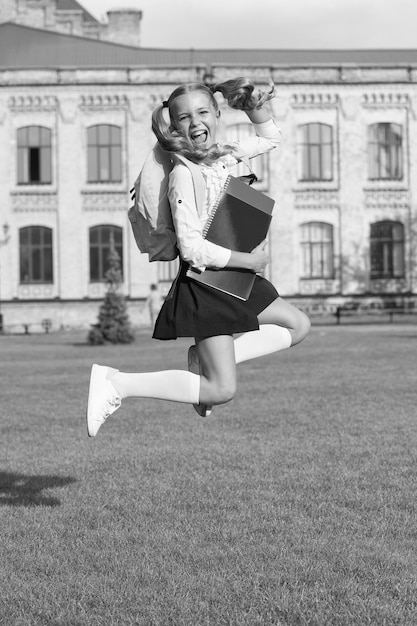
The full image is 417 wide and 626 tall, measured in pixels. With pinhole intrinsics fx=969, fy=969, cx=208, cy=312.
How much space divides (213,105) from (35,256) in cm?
3752

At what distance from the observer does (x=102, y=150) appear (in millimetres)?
42281

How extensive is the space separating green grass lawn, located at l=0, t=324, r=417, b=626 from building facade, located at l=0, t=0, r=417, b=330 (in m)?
30.7

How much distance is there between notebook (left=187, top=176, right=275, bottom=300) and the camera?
503cm

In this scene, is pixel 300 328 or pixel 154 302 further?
pixel 154 302

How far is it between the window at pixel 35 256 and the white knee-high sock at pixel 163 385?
3721cm

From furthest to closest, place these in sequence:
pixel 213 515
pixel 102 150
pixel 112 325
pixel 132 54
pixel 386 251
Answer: pixel 132 54 → pixel 386 251 → pixel 102 150 → pixel 112 325 → pixel 213 515

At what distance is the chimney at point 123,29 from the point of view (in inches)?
1983

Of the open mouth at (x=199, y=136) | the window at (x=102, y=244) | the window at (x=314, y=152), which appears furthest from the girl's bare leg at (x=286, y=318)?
the window at (x=314, y=152)

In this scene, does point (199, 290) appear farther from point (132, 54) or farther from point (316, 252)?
point (132, 54)

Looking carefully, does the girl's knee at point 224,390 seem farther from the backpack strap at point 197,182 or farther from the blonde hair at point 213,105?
the blonde hair at point 213,105

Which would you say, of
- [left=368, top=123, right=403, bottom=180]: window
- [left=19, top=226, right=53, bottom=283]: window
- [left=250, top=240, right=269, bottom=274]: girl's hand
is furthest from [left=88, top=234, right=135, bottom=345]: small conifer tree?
[left=250, top=240, right=269, bottom=274]: girl's hand

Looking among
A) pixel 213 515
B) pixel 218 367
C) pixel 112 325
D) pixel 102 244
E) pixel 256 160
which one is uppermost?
pixel 256 160

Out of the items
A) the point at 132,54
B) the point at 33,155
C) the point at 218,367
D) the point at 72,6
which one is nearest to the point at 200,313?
the point at 218,367

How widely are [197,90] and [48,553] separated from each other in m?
2.48
